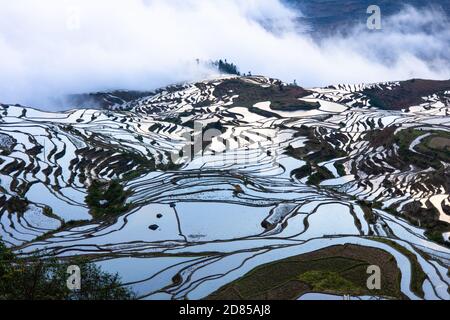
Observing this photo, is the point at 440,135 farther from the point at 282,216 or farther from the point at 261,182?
the point at 282,216

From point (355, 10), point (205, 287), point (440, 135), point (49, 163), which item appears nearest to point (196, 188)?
point (49, 163)

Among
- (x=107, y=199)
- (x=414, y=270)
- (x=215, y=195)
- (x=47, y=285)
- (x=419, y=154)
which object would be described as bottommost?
(x=419, y=154)

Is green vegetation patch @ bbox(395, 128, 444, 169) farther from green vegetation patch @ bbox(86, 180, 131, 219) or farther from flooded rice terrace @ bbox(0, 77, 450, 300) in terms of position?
green vegetation patch @ bbox(86, 180, 131, 219)

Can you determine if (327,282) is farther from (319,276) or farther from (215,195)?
(215,195)

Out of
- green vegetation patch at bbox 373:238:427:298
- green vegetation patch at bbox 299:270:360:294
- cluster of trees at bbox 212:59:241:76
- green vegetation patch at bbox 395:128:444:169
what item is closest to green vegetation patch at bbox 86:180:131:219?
green vegetation patch at bbox 299:270:360:294

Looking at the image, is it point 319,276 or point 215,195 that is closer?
point 319,276

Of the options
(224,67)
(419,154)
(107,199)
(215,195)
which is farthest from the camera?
(224,67)

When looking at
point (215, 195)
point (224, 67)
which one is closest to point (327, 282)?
point (215, 195)

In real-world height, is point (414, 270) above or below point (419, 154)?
above

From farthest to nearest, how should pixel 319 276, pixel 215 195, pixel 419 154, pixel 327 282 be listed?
pixel 419 154 → pixel 215 195 → pixel 319 276 → pixel 327 282
